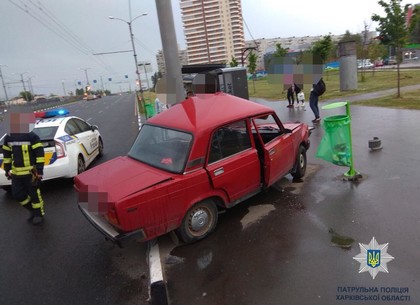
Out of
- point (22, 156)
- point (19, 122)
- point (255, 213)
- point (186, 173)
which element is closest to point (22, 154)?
point (22, 156)

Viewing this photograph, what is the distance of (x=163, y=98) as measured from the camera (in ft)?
27.8

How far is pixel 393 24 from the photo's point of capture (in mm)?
13766

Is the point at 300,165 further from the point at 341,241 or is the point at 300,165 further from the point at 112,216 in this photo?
the point at 112,216

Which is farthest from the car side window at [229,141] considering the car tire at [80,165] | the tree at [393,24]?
the tree at [393,24]

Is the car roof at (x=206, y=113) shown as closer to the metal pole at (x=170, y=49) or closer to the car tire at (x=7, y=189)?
the metal pole at (x=170, y=49)

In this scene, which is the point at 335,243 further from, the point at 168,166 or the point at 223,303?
the point at 168,166

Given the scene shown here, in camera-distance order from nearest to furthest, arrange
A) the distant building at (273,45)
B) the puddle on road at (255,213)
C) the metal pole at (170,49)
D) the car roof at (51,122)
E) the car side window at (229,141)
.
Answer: the car side window at (229,141)
the puddle on road at (255,213)
the metal pole at (170,49)
the car roof at (51,122)
the distant building at (273,45)

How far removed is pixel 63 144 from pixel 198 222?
4.22 m

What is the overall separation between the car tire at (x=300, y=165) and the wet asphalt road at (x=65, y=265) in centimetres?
321

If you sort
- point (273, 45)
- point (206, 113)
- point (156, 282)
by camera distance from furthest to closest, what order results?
point (273, 45) < point (206, 113) < point (156, 282)

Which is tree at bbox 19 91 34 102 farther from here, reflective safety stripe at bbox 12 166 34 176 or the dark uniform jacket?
reflective safety stripe at bbox 12 166 34 176

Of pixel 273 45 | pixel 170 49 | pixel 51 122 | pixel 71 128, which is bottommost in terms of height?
pixel 71 128

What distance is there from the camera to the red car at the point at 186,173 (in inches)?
151

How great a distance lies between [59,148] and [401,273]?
646cm
